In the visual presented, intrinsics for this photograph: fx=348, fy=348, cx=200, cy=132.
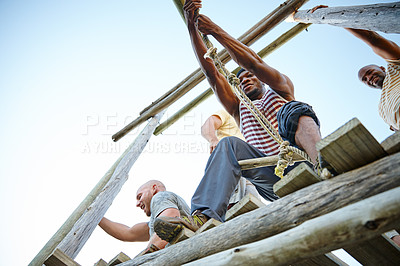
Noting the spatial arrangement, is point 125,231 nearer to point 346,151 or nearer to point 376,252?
point 376,252

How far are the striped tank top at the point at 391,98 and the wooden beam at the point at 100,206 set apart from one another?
2.31 metres

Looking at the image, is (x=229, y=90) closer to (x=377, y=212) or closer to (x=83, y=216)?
(x=83, y=216)

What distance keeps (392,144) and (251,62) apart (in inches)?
60.6

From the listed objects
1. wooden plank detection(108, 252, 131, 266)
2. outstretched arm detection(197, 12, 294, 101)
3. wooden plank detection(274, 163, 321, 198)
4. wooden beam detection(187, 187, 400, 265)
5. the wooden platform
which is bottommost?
wooden plank detection(108, 252, 131, 266)

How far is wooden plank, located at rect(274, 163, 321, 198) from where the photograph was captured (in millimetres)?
1295


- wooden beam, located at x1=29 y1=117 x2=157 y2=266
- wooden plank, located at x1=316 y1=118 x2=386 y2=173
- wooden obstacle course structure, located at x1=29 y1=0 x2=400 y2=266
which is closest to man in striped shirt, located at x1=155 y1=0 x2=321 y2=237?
wooden obstacle course structure, located at x1=29 y1=0 x2=400 y2=266

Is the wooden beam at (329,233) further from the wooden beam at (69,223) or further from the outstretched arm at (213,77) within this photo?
the outstretched arm at (213,77)

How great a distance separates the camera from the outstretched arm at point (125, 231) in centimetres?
353

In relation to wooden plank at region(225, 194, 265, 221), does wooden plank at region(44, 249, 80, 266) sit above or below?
below

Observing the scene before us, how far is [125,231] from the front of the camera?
3.59 m

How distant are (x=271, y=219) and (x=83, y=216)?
1834 millimetres

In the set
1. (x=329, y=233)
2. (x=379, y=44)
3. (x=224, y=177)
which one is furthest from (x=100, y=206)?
(x=379, y=44)

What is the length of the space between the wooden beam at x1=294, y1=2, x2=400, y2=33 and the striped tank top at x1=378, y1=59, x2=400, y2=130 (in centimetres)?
60

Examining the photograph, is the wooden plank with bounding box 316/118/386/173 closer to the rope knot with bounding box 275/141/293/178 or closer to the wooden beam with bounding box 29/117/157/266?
the rope knot with bounding box 275/141/293/178
